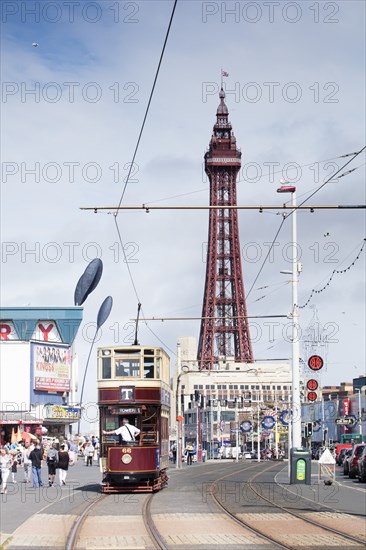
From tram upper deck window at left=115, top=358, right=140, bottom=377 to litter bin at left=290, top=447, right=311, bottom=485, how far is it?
6.52m

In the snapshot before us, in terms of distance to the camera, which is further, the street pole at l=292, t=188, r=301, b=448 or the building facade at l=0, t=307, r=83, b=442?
the building facade at l=0, t=307, r=83, b=442

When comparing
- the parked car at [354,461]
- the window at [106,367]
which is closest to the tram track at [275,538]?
the window at [106,367]

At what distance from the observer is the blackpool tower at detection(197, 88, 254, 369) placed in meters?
152

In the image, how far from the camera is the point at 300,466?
33500mm

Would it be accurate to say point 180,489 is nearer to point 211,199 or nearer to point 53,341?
point 53,341

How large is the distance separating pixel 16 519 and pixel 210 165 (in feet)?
467

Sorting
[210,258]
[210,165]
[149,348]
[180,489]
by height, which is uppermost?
[210,165]

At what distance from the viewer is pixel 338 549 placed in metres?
16.1

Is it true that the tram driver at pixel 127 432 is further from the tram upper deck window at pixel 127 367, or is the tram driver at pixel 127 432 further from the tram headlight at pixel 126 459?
the tram upper deck window at pixel 127 367

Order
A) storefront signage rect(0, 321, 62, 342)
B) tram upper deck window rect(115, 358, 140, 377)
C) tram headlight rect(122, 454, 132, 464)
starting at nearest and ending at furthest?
tram headlight rect(122, 454, 132, 464) < tram upper deck window rect(115, 358, 140, 377) < storefront signage rect(0, 321, 62, 342)

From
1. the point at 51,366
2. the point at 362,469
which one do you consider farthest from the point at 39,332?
the point at 362,469

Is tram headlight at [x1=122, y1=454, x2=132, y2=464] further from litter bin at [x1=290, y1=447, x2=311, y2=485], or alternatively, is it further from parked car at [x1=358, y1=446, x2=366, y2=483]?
parked car at [x1=358, y1=446, x2=366, y2=483]

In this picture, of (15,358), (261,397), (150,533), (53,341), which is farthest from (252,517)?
(261,397)

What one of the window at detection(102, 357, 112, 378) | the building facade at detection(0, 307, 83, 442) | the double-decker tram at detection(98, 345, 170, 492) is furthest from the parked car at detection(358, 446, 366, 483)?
the building facade at detection(0, 307, 83, 442)
